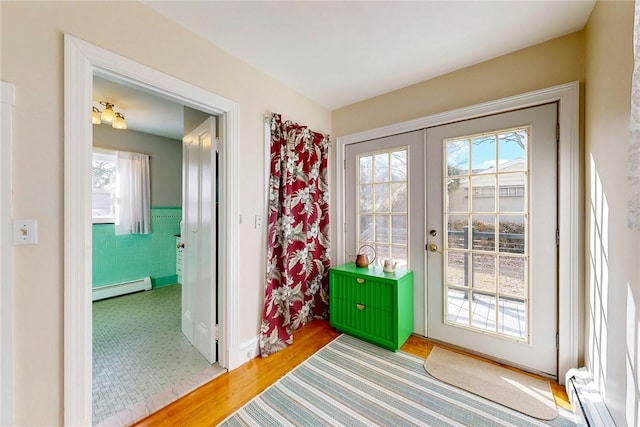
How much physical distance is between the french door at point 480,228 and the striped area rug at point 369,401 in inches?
20.2

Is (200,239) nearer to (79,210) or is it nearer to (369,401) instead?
(79,210)

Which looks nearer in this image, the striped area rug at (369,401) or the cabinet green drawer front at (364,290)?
the striped area rug at (369,401)

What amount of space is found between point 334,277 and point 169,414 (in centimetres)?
158

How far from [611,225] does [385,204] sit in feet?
5.03

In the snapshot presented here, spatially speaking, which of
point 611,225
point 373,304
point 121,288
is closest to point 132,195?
point 121,288

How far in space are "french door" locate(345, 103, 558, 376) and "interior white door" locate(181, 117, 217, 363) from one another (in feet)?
5.37

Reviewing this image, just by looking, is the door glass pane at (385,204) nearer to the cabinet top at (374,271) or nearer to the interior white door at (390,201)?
the interior white door at (390,201)

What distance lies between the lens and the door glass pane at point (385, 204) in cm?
239

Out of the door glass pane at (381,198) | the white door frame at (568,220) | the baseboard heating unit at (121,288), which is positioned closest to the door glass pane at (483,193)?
the white door frame at (568,220)

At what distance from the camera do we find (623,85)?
1099mm

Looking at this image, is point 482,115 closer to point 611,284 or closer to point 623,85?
point 623,85

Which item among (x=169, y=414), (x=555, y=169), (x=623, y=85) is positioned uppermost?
(x=623, y=85)

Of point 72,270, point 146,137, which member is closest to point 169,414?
point 72,270

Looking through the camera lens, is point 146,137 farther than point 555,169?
Yes
